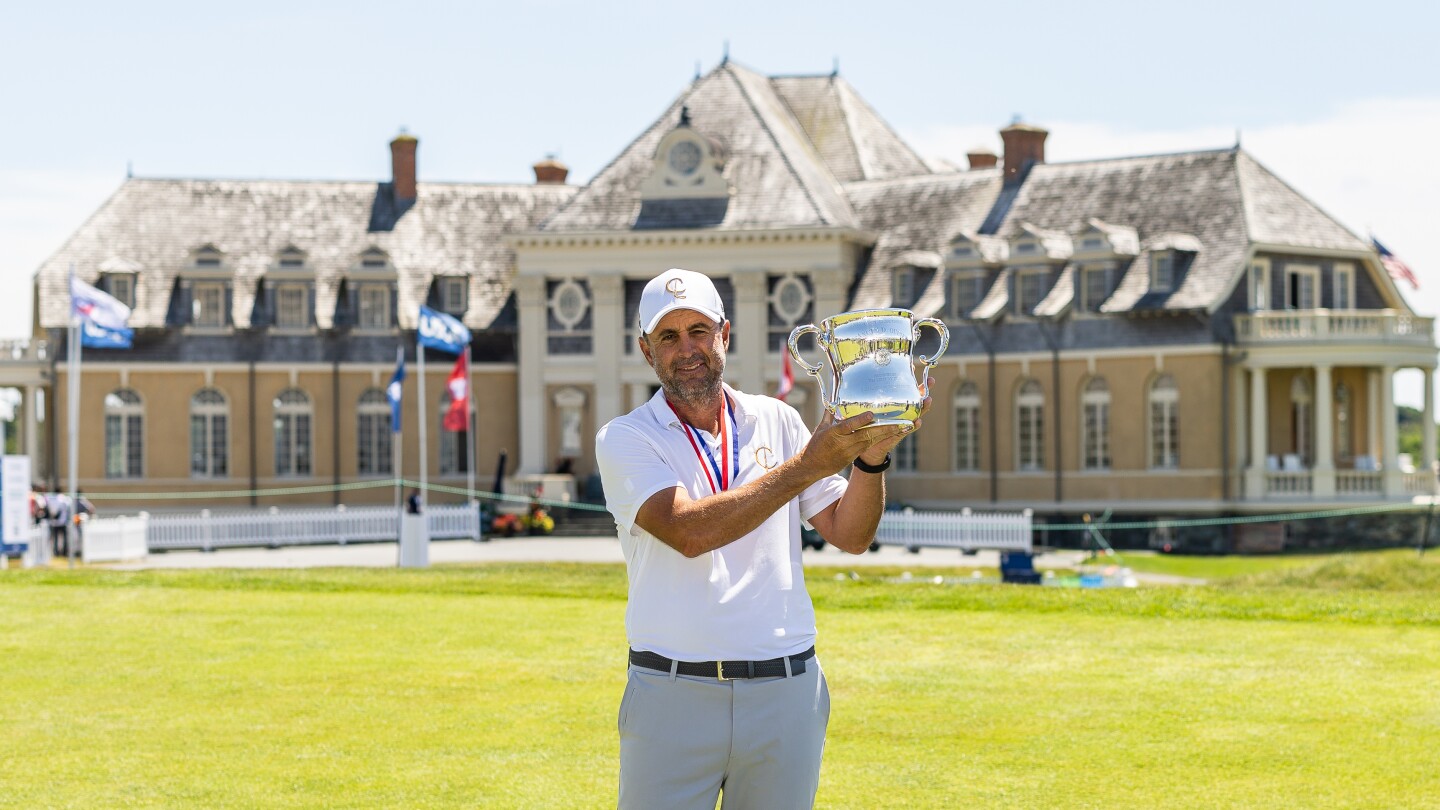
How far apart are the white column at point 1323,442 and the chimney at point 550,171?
23471 millimetres

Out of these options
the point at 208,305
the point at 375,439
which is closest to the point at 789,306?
the point at 375,439

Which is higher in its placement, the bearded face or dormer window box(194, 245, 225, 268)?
dormer window box(194, 245, 225, 268)

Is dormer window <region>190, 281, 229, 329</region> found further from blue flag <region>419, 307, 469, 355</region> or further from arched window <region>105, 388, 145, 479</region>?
blue flag <region>419, 307, 469, 355</region>

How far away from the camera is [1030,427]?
4578 cm

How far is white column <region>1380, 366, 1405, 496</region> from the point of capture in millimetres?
43031

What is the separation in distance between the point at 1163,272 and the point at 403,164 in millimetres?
20749

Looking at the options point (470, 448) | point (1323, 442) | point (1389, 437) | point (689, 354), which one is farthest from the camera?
point (470, 448)

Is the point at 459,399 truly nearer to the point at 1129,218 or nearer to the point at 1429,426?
the point at 1129,218

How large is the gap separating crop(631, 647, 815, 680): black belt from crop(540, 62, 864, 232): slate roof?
138ft

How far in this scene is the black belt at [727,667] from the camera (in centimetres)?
566

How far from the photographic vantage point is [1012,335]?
4609 cm

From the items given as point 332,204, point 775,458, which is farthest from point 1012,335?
point 775,458

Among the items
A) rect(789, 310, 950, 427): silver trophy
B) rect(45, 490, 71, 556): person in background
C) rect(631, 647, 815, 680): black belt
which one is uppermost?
rect(789, 310, 950, 427): silver trophy

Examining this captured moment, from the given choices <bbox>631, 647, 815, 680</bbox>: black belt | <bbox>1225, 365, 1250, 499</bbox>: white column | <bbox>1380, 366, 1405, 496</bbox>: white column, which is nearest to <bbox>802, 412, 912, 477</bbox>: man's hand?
<bbox>631, 647, 815, 680</bbox>: black belt
